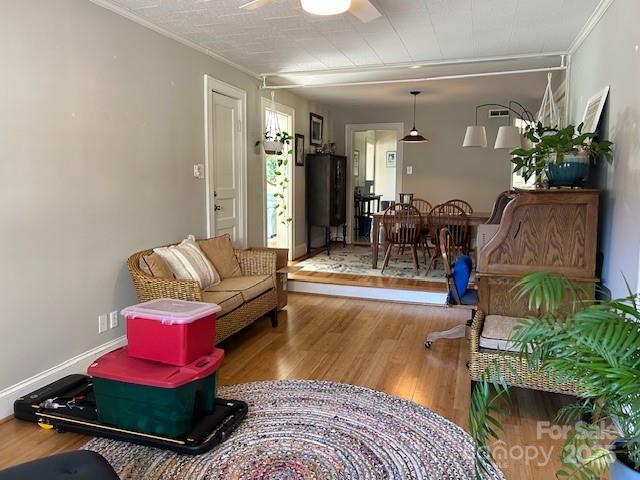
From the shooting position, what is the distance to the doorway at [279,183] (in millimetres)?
5938

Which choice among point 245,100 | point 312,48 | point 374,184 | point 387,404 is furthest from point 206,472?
point 374,184

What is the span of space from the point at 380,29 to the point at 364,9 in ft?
3.71

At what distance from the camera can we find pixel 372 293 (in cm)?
516

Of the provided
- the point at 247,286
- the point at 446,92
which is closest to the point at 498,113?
the point at 446,92

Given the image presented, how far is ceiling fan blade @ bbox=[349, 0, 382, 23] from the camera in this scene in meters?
2.50

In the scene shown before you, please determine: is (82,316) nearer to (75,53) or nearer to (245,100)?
(75,53)

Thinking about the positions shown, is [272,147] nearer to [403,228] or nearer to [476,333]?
[403,228]

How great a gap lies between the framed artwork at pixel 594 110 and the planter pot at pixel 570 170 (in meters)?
0.42

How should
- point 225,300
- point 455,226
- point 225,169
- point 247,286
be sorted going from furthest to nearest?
1. point 455,226
2. point 225,169
3. point 247,286
4. point 225,300

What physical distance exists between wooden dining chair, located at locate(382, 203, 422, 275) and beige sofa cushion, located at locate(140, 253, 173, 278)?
3.06 meters

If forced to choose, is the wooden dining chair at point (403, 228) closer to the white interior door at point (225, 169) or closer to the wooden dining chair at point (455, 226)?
the wooden dining chair at point (455, 226)

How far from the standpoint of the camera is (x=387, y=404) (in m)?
2.77

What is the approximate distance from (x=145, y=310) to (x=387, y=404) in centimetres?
143

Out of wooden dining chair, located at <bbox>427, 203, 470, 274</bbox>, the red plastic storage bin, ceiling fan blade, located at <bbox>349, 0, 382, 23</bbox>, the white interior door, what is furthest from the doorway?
the red plastic storage bin
